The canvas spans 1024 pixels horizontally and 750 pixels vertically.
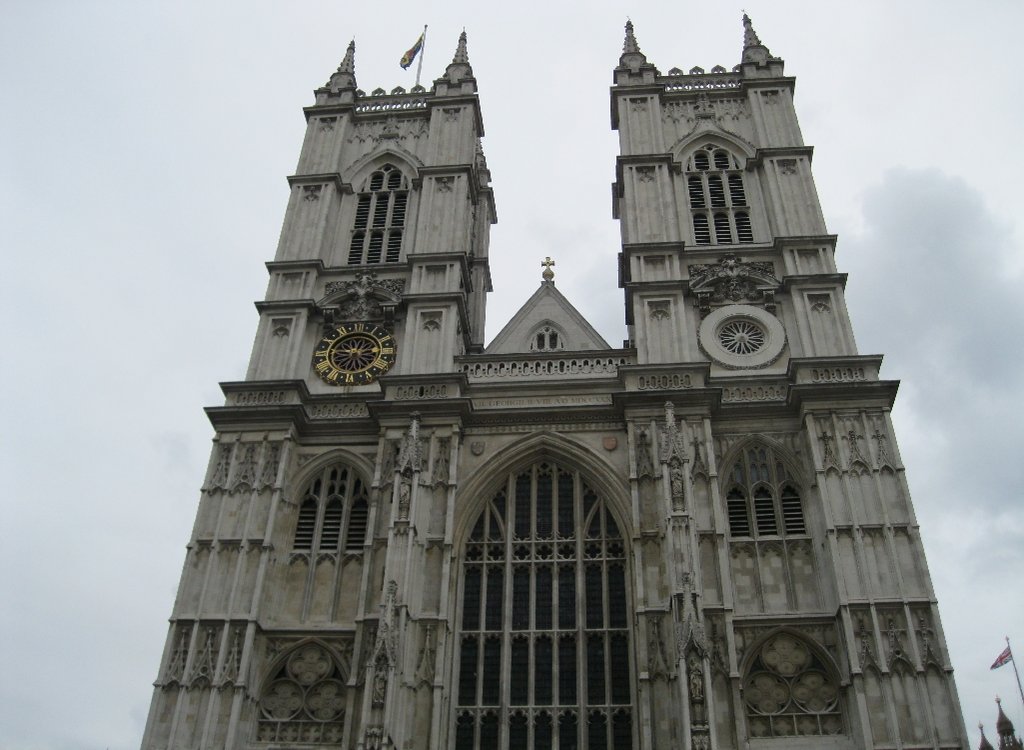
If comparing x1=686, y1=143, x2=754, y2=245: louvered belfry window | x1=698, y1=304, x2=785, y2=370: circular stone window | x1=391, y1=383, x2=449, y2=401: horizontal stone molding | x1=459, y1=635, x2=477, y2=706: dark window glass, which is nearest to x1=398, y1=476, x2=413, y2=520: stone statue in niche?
x1=391, y1=383, x2=449, y2=401: horizontal stone molding

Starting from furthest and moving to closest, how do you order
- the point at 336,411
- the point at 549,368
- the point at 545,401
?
the point at 549,368 → the point at 336,411 → the point at 545,401

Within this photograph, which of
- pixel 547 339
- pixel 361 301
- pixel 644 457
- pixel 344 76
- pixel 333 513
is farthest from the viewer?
pixel 344 76

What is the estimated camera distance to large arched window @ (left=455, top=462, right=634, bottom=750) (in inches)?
824

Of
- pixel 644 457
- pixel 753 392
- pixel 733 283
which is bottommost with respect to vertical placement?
pixel 644 457

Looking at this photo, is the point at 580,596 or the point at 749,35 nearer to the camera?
the point at 580,596

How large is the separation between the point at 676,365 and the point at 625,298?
224 inches

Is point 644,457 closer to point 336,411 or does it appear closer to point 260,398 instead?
point 336,411

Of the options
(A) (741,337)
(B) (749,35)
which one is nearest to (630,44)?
(B) (749,35)

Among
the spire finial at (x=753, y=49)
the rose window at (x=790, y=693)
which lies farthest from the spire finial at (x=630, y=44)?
the rose window at (x=790, y=693)

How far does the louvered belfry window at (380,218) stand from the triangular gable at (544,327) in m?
4.23

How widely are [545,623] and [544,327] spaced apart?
380 inches

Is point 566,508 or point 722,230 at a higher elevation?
point 722,230

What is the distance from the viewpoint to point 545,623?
22.4 m

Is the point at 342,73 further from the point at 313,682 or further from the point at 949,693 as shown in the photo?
the point at 949,693
